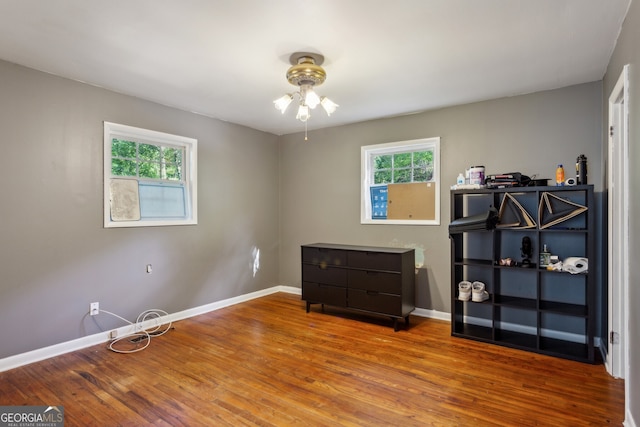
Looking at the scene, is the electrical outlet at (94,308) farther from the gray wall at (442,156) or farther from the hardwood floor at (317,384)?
the gray wall at (442,156)

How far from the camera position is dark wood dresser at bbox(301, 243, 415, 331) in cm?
380

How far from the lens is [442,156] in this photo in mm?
4090

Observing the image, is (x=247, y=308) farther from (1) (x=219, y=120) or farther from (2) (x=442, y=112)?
(2) (x=442, y=112)

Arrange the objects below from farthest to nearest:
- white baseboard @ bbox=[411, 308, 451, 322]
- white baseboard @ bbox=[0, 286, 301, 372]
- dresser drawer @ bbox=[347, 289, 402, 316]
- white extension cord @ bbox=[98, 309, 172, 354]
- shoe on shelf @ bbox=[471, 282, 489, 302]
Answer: white baseboard @ bbox=[411, 308, 451, 322] < dresser drawer @ bbox=[347, 289, 402, 316] < shoe on shelf @ bbox=[471, 282, 489, 302] < white extension cord @ bbox=[98, 309, 172, 354] < white baseboard @ bbox=[0, 286, 301, 372]

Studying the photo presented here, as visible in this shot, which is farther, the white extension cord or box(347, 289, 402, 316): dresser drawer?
box(347, 289, 402, 316): dresser drawer

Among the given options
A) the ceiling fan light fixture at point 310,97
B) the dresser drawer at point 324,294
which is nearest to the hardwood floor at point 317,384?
the dresser drawer at point 324,294

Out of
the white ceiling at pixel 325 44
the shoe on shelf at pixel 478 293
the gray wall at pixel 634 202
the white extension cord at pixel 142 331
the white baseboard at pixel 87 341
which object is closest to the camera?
the gray wall at pixel 634 202

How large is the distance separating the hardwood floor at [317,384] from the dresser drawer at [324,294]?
1.90 feet

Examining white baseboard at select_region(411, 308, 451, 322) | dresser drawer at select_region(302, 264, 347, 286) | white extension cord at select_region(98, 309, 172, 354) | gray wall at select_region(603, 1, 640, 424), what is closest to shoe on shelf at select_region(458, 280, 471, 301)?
white baseboard at select_region(411, 308, 451, 322)

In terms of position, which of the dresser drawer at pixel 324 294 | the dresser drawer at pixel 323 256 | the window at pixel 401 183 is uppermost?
the window at pixel 401 183

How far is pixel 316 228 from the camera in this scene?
17.0ft

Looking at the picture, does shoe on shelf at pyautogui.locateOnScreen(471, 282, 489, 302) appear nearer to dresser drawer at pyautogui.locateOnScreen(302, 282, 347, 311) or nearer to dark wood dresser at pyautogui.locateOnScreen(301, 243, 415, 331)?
dark wood dresser at pyautogui.locateOnScreen(301, 243, 415, 331)

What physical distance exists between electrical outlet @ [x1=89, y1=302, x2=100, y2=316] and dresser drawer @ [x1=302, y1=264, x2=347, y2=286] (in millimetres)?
2240

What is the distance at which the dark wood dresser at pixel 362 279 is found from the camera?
3803 mm
